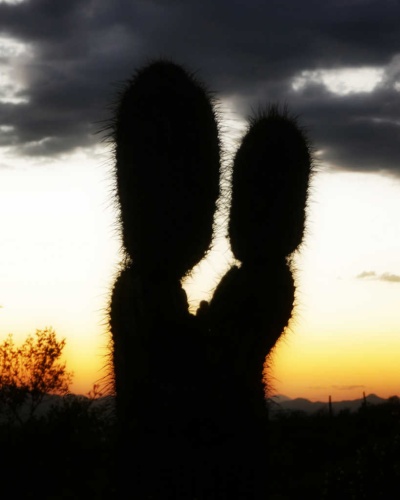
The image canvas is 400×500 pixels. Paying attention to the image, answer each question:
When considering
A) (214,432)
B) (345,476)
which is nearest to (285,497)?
(345,476)

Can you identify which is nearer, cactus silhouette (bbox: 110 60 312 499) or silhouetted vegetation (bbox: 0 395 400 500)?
cactus silhouette (bbox: 110 60 312 499)

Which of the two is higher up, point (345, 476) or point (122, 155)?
point (122, 155)

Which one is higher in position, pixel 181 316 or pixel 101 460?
pixel 181 316

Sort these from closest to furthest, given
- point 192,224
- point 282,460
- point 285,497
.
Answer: point 192,224 → point 285,497 → point 282,460

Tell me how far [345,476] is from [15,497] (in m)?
7.44

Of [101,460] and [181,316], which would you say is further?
[101,460]

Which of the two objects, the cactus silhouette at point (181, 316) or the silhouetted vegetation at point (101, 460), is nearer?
the cactus silhouette at point (181, 316)

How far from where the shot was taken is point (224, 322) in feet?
27.3

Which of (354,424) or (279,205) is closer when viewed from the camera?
(279,205)

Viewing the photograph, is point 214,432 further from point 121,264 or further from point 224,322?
point 121,264

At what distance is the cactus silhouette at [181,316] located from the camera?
8.05m

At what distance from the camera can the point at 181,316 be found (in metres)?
8.26

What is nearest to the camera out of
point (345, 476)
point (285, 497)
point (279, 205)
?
point (279, 205)

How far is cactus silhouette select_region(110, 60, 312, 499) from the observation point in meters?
8.05
